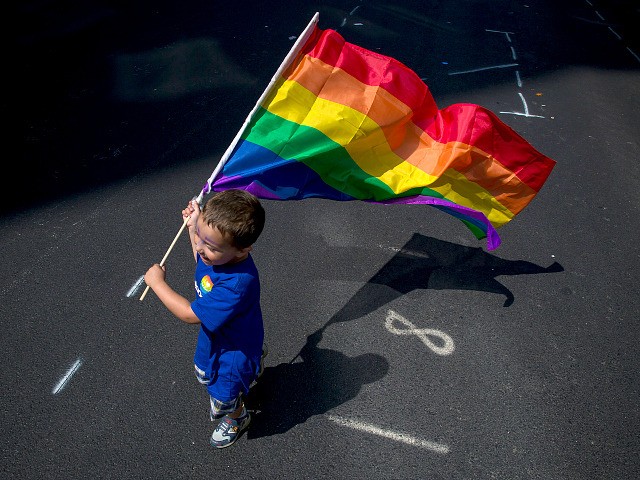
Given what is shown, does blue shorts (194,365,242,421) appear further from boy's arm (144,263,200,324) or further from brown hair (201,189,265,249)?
brown hair (201,189,265,249)

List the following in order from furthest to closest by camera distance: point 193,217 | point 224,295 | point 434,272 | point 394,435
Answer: point 434,272 → point 394,435 → point 193,217 → point 224,295

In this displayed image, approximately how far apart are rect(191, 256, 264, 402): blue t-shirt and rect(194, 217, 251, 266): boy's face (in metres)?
0.08

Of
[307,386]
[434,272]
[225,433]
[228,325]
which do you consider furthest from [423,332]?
[228,325]

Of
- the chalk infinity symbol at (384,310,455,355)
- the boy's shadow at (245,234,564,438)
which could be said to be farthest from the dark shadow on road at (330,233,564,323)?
the chalk infinity symbol at (384,310,455,355)

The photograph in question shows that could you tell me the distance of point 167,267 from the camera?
4.45 m

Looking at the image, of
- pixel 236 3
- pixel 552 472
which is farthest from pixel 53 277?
pixel 236 3

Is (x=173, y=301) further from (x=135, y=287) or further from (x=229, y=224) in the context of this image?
(x=135, y=287)

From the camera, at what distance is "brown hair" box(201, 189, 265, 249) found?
247 centimetres

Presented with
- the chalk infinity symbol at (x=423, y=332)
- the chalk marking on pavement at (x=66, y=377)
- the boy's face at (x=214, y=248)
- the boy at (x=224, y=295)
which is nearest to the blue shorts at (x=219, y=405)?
the boy at (x=224, y=295)

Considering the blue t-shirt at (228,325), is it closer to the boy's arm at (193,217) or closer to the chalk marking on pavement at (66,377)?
the boy's arm at (193,217)

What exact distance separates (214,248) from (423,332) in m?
2.06

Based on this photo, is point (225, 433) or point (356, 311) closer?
point (225, 433)

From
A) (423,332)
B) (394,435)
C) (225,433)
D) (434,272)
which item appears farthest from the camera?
(434,272)

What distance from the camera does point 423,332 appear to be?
159 inches
